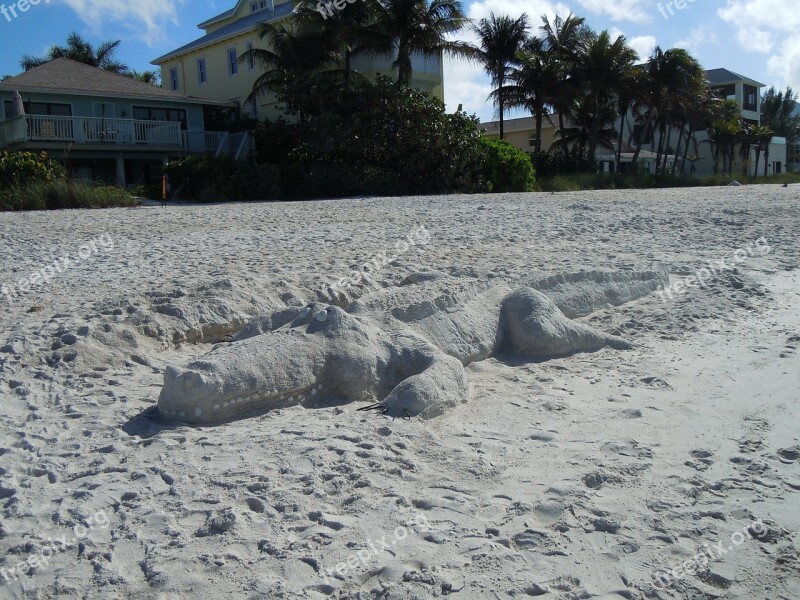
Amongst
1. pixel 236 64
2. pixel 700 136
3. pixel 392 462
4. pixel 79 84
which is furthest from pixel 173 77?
pixel 700 136

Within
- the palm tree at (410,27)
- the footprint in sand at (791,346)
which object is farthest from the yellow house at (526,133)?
the footprint in sand at (791,346)

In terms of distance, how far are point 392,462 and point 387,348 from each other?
1506 millimetres

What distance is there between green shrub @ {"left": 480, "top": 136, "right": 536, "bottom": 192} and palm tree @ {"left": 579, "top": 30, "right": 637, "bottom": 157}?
1292 centimetres

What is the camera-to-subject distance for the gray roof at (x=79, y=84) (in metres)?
24.6

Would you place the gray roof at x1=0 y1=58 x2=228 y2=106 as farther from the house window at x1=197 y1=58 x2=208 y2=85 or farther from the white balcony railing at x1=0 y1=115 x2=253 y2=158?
the house window at x1=197 y1=58 x2=208 y2=85

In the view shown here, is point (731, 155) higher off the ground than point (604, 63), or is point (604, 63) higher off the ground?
point (604, 63)

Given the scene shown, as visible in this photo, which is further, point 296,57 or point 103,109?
point 103,109

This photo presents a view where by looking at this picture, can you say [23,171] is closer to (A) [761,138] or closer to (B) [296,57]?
(B) [296,57]

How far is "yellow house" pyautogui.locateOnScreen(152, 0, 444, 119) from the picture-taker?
3044 centimetres

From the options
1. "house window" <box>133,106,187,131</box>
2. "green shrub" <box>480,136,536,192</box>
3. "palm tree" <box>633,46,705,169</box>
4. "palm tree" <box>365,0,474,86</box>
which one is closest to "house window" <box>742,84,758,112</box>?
"palm tree" <box>633,46,705,169</box>

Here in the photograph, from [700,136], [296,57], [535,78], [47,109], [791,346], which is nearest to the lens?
[791,346]

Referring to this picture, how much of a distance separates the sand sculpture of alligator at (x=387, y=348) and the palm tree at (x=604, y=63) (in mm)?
30896

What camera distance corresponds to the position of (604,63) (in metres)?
34.9

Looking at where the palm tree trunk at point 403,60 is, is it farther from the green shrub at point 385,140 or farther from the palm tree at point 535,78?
the palm tree at point 535,78
